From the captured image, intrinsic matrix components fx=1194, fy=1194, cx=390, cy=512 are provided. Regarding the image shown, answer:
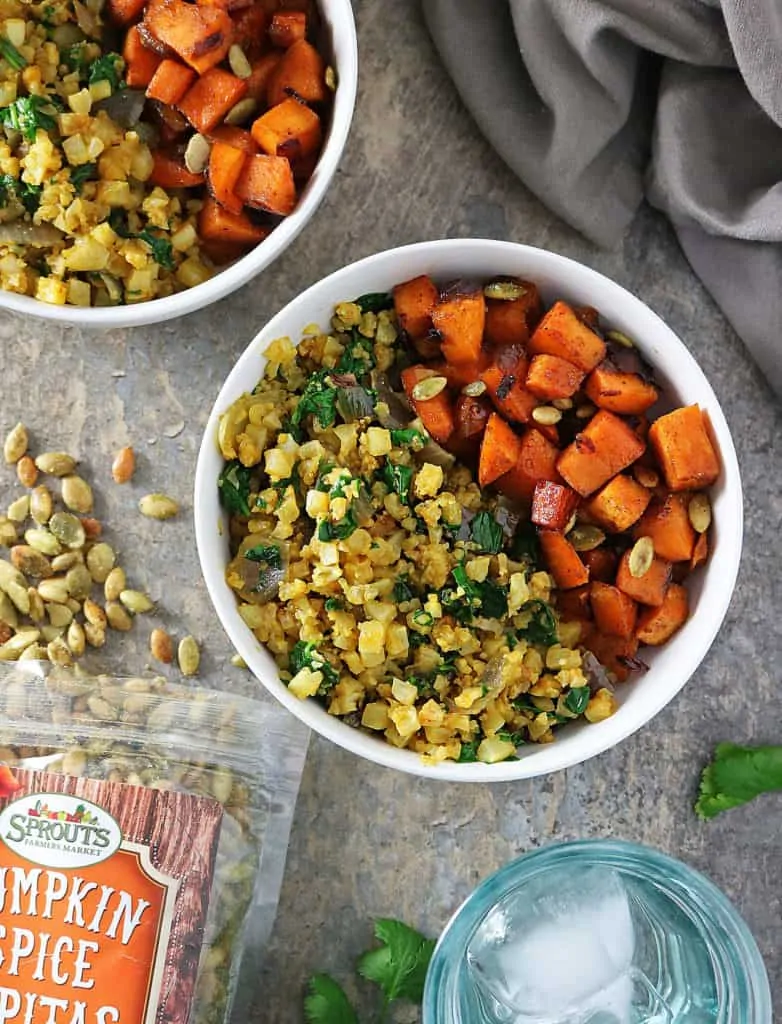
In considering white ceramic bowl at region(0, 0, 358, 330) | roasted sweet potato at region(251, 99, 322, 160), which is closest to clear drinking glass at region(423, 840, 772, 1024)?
white ceramic bowl at region(0, 0, 358, 330)

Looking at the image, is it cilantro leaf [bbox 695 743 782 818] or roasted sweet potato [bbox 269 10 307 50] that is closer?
roasted sweet potato [bbox 269 10 307 50]

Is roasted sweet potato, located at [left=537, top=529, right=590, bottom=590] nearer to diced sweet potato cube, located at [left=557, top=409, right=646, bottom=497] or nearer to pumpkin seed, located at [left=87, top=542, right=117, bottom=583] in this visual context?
diced sweet potato cube, located at [left=557, top=409, right=646, bottom=497]

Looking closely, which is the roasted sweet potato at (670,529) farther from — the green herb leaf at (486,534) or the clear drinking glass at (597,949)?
the clear drinking glass at (597,949)

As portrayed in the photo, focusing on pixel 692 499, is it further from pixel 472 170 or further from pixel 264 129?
pixel 264 129

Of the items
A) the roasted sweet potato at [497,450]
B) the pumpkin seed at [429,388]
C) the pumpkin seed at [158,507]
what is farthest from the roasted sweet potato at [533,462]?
the pumpkin seed at [158,507]

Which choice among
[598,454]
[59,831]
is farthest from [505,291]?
[59,831]

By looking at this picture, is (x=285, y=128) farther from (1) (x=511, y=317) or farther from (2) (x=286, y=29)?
(1) (x=511, y=317)
